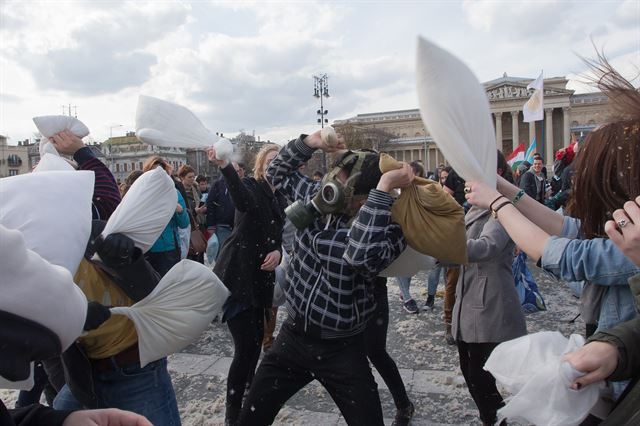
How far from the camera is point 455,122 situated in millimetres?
1427

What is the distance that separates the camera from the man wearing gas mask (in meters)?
2.13

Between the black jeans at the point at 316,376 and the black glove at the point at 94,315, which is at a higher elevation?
the black glove at the point at 94,315

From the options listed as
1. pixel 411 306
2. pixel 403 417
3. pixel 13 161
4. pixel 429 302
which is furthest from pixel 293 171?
pixel 13 161

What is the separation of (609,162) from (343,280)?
3.93 feet

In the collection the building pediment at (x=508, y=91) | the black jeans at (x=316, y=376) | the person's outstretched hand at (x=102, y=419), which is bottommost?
the black jeans at (x=316, y=376)

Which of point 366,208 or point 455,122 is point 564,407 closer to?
point 455,122

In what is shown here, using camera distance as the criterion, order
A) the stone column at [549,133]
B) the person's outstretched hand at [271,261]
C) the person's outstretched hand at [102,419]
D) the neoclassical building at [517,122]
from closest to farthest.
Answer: the person's outstretched hand at [102,419] → the person's outstretched hand at [271,261] → the neoclassical building at [517,122] → the stone column at [549,133]

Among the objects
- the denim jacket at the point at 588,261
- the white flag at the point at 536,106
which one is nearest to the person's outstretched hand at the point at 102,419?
the denim jacket at the point at 588,261

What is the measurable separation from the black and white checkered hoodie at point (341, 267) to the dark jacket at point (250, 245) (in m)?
0.96

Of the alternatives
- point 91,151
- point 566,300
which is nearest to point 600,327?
point 91,151

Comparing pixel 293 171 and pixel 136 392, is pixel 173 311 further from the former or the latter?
pixel 293 171

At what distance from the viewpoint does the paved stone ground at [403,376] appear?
343 centimetres

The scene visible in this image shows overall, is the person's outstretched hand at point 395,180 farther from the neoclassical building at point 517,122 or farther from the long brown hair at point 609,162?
the neoclassical building at point 517,122

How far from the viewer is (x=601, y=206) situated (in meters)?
1.69
